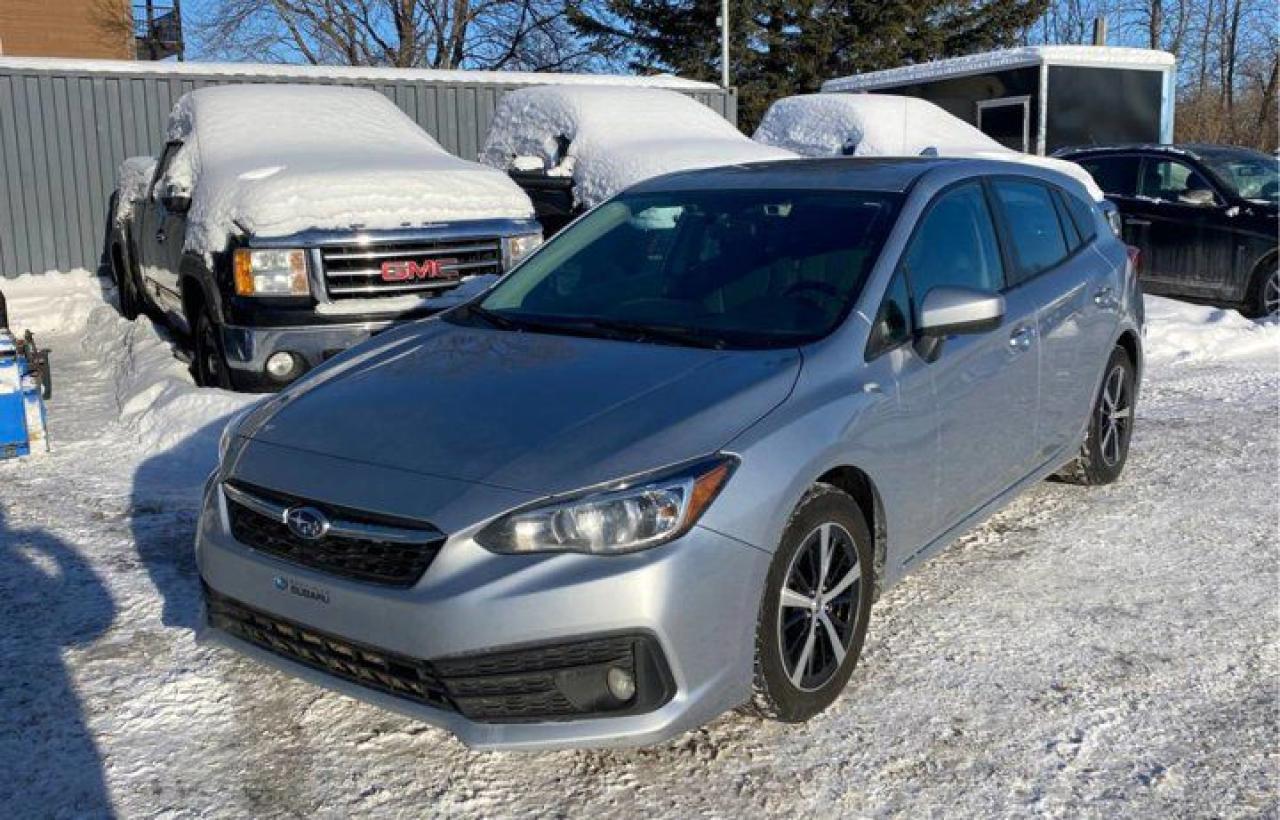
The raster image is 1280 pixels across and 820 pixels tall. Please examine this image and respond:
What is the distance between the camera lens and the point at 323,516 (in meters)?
3.02

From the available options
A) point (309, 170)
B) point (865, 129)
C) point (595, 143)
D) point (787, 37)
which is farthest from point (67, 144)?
point (787, 37)

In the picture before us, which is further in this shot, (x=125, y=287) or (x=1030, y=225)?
(x=125, y=287)

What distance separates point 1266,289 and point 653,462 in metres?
9.33

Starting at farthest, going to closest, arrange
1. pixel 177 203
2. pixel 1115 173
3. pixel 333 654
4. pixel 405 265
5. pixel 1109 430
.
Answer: pixel 1115 173, pixel 177 203, pixel 405 265, pixel 1109 430, pixel 333 654

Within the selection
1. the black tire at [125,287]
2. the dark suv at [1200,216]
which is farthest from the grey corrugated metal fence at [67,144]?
the dark suv at [1200,216]

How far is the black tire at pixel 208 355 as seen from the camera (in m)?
6.37

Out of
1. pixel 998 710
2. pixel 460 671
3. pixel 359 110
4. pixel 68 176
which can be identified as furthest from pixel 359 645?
pixel 68 176

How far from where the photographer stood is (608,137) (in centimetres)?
999

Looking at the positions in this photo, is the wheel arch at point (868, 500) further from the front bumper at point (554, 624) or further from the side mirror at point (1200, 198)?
the side mirror at point (1200, 198)

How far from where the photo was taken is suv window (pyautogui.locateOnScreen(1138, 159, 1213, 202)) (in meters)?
11.1

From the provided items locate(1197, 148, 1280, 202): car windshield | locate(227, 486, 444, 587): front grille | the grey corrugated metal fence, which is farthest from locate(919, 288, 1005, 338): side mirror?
the grey corrugated metal fence

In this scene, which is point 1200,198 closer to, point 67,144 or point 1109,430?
point 1109,430

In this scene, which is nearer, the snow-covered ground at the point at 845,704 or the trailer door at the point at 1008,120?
the snow-covered ground at the point at 845,704

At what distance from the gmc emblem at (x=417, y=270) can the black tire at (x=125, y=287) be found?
158 inches
